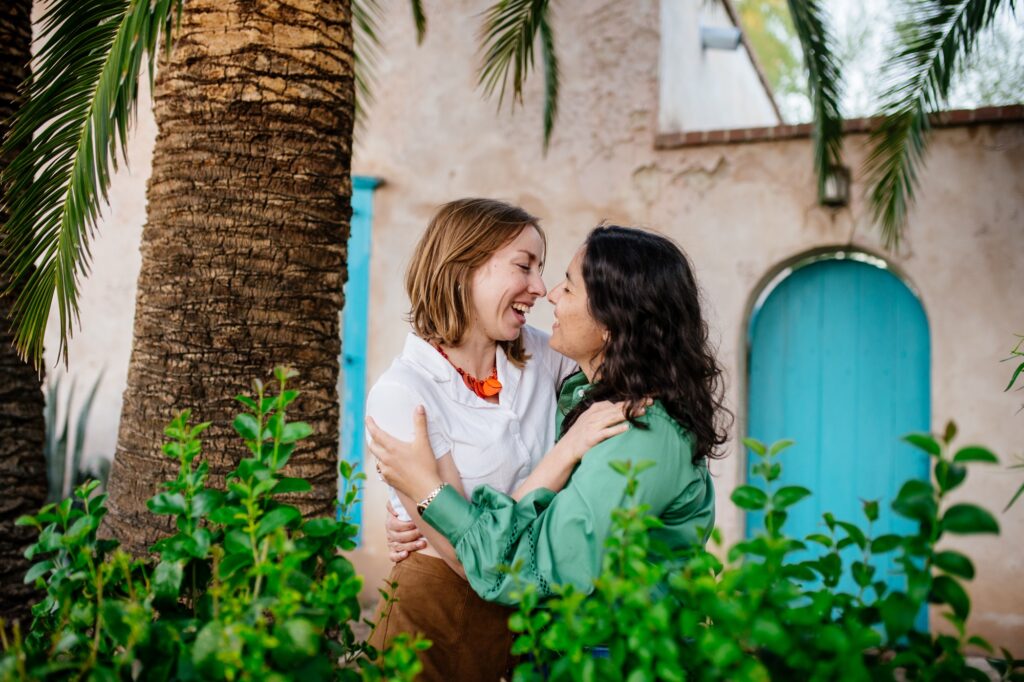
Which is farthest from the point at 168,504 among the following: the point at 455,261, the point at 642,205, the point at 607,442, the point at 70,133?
the point at 642,205

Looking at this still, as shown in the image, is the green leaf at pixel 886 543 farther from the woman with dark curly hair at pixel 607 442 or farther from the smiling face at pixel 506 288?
the smiling face at pixel 506 288

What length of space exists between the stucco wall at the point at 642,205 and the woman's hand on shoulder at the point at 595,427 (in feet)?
13.5

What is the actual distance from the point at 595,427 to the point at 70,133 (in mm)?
2232

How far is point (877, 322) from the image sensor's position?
20.4 feet

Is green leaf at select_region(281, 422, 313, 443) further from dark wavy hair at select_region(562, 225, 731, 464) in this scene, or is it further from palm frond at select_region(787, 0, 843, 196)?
palm frond at select_region(787, 0, 843, 196)

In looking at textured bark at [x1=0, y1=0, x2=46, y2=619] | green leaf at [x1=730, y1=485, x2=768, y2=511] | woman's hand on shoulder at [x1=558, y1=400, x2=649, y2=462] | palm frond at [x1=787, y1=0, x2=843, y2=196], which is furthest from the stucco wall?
green leaf at [x1=730, y1=485, x2=768, y2=511]

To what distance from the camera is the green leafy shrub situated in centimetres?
121

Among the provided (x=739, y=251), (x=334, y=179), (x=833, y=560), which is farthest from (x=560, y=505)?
(x=739, y=251)

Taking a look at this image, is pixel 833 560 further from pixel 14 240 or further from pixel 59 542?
pixel 14 240

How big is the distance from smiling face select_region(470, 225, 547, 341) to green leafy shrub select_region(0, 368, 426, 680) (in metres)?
0.79

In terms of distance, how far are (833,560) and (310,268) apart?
76.0 inches

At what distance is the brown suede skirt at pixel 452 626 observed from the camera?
2.16m

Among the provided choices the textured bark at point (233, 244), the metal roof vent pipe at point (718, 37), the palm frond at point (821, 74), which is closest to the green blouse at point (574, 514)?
the textured bark at point (233, 244)

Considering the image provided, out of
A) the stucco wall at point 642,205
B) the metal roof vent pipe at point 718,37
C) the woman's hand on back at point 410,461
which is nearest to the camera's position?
the woman's hand on back at point 410,461
